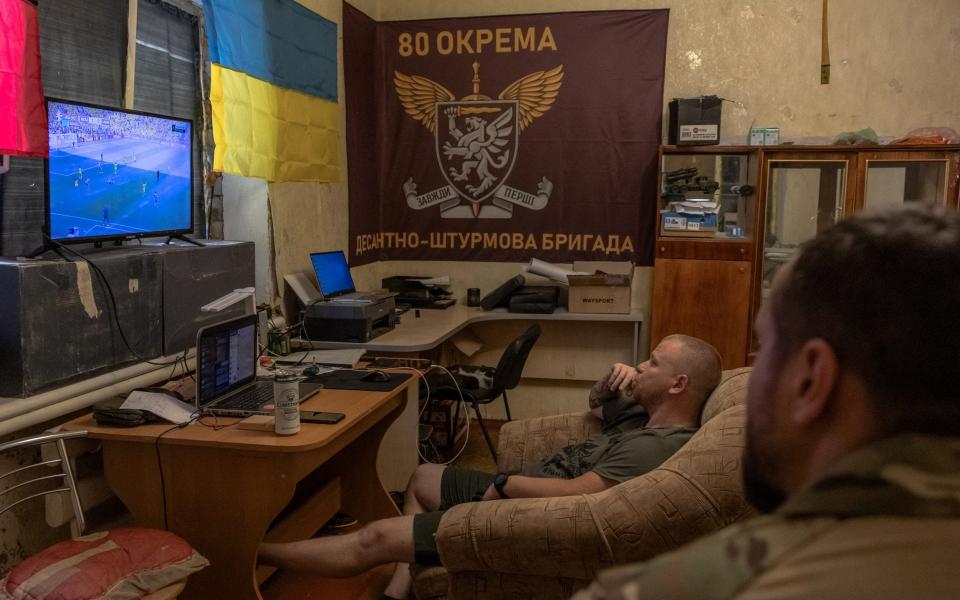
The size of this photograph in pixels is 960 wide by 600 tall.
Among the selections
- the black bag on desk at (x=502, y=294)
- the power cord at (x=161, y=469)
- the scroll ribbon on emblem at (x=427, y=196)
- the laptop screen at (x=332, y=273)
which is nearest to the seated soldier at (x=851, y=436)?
the power cord at (x=161, y=469)

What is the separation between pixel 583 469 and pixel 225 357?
1.27m

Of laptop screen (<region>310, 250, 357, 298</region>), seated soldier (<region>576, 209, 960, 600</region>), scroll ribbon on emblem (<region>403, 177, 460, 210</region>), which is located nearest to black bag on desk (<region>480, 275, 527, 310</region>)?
scroll ribbon on emblem (<region>403, 177, 460, 210</region>)

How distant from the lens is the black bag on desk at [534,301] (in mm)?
4523

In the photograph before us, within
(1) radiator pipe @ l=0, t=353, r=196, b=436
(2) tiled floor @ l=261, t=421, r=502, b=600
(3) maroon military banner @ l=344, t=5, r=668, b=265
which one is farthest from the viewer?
(3) maroon military banner @ l=344, t=5, r=668, b=265

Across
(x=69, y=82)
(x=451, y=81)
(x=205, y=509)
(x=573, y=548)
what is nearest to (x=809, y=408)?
(x=573, y=548)

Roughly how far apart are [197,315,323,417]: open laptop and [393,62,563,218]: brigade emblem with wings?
2.47 meters

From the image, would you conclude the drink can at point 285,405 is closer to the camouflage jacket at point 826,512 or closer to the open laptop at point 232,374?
the open laptop at point 232,374

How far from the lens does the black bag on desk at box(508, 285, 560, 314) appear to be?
4.52m

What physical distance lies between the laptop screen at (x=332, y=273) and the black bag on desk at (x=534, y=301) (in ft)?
3.28

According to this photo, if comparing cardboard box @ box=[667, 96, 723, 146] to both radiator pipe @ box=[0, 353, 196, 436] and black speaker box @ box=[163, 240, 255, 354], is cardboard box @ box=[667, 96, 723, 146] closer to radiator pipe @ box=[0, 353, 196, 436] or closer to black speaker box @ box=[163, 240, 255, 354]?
black speaker box @ box=[163, 240, 255, 354]

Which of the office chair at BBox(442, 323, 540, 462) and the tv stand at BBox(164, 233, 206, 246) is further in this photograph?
the office chair at BBox(442, 323, 540, 462)

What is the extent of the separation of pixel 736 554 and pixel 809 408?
6.3 inches

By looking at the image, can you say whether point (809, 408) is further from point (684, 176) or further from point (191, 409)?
point (684, 176)

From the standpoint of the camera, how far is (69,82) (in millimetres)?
2619
